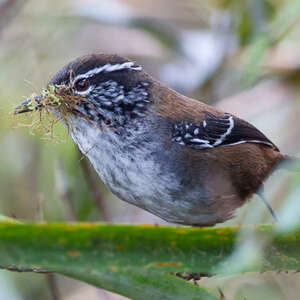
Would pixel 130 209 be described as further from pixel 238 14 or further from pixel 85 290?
pixel 238 14

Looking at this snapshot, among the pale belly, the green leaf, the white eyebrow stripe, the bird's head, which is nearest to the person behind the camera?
the green leaf

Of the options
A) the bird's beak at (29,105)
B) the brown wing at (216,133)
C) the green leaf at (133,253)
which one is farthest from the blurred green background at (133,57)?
the green leaf at (133,253)

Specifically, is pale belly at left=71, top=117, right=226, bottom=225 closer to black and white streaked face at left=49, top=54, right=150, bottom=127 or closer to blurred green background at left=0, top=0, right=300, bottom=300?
black and white streaked face at left=49, top=54, right=150, bottom=127

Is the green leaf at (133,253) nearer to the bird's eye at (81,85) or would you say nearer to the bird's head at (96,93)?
the bird's head at (96,93)

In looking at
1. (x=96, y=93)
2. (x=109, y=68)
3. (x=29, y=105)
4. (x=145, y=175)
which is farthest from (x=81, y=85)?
(x=145, y=175)

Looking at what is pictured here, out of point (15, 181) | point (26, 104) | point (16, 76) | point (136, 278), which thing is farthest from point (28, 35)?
point (136, 278)

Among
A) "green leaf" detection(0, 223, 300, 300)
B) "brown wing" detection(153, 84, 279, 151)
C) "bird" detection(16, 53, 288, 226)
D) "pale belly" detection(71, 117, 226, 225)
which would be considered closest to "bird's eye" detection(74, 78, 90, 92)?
"bird" detection(16, 53, 288, 226)

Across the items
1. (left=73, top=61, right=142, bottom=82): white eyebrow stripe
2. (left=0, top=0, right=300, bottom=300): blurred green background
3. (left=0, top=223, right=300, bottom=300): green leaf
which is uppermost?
(left=0, top=223, right=300, bottom=300): green leaf
